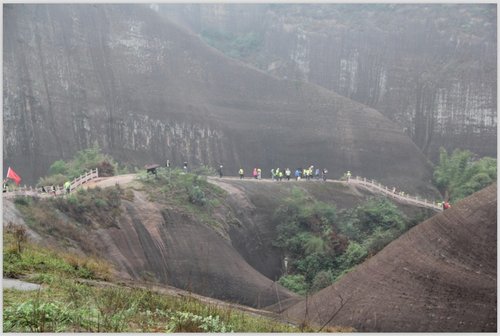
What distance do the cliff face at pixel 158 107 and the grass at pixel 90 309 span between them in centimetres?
4092

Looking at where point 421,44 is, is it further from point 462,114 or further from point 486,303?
point 486,303

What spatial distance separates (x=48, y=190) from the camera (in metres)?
30.5

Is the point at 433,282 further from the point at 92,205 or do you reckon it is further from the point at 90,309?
the point at 92,205

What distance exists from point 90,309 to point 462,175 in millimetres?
52553

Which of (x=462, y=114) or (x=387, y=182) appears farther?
(x=462, y=114)

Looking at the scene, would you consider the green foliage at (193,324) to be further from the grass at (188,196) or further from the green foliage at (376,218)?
the green foliage at (376,218)

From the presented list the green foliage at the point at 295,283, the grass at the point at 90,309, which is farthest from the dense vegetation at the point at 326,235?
the grass at the point at 90,309

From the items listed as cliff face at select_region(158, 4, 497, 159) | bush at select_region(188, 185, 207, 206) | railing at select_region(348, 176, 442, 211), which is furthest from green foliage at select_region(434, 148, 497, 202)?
bush at select_region(188, 185, 207, 206)

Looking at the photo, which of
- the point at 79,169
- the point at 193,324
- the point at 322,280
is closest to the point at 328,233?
the point at 322,280

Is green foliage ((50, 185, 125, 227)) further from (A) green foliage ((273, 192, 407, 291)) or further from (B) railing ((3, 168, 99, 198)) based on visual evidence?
(A) green foliage ((273, 192, 407, 291))

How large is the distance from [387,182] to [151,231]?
41.2 meters

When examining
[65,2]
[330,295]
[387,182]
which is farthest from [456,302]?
[65,2]

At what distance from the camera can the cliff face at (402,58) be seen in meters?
76.7

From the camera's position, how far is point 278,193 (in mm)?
43000
